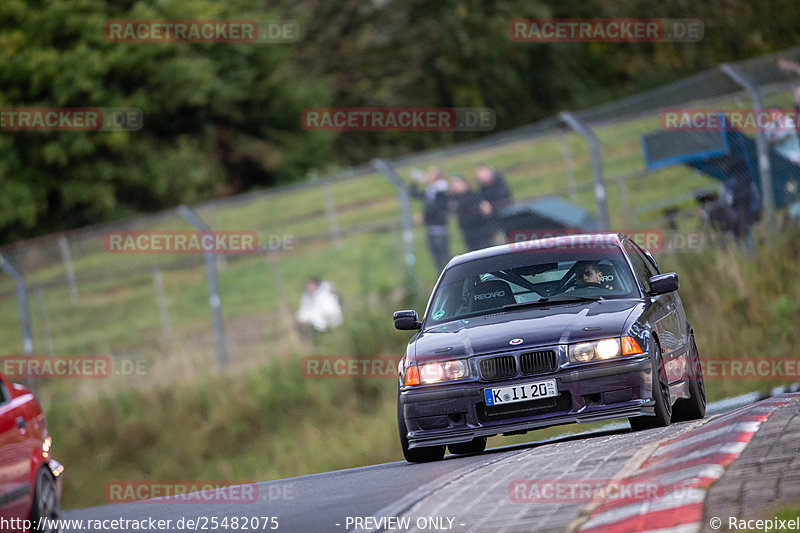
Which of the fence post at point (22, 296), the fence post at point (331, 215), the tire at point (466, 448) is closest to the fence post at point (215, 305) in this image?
the fence post at point (22, 296)

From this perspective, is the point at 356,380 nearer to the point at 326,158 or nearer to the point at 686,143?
the point at 686,143

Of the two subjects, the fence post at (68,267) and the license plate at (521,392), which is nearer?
the license plate at (521,392)

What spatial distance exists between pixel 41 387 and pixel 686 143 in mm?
9603

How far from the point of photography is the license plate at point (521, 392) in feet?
31.1

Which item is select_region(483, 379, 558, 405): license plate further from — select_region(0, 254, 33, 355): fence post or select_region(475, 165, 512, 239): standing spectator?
select_region(0, 254, 33, 355): fence post

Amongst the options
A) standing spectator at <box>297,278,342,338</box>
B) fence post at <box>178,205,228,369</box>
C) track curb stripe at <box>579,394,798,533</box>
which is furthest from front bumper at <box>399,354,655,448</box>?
standing spectator at <box>297,278,342,338</box>

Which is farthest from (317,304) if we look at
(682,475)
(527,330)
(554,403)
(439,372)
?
(682,475)

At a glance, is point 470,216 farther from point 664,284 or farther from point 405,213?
point 664,284

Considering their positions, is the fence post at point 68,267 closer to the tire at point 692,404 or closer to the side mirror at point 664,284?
the tire at point 692,404

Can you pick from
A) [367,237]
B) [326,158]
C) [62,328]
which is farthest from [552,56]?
[62,328]

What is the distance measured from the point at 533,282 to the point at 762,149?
7741 millimetres

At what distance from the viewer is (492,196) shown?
18719mm

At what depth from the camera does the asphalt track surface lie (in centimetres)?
768

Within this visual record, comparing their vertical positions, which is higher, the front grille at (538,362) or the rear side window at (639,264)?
the rear side window at (639,264)
